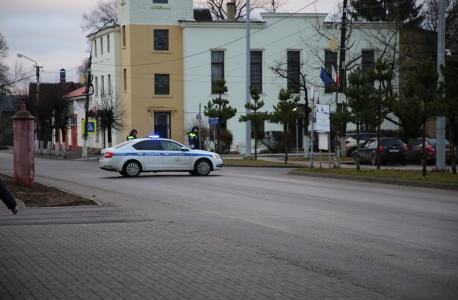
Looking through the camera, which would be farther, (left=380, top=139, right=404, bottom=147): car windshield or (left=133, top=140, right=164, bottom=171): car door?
(left=380, top=139, right=404, bottom=147): car windshield

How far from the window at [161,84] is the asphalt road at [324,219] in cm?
2963

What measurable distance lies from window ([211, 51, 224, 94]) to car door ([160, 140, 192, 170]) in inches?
1045

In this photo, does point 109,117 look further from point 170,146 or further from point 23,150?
point 23,150

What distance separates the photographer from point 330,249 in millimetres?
7773

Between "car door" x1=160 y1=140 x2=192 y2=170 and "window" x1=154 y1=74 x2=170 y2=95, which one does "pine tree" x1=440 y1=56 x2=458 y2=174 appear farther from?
"window" x1=154 y1=74 x2=170 y2=95

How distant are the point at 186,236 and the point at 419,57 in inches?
1532

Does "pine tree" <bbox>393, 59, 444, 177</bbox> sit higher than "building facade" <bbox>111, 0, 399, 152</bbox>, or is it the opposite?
"building facade" <bbox>111, 0, 399, 152</bbox>

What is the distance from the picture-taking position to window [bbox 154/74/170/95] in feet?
157

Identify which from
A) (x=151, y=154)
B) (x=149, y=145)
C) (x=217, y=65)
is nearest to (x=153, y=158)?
(x=151, y=154)

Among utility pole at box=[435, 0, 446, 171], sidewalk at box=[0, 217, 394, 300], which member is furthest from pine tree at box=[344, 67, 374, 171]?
sidewalk at box=[0, 217, 394, 300]

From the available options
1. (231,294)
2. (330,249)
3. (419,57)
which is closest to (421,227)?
(330,249)

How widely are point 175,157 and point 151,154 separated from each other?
0.95 metres

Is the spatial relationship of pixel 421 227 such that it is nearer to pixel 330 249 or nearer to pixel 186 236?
pixel 330 249

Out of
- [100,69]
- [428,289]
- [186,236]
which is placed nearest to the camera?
[428,289]
